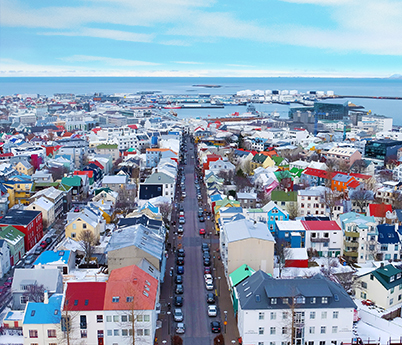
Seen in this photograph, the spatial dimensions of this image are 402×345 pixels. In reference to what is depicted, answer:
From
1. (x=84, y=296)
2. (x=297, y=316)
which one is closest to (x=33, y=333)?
(x=84, y=296)

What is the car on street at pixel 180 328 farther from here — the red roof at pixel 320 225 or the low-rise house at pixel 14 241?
the low-rise house at pixel 14 241

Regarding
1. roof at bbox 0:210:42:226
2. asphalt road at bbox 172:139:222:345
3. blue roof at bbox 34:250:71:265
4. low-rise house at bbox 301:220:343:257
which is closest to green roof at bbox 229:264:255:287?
asphalt road at bbox 172:139:222:345

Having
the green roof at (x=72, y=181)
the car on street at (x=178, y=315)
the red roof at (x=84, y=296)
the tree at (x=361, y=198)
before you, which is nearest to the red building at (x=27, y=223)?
the green roof at (x=72, y=181)

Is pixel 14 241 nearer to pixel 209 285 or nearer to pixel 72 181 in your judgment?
pixel 209 285

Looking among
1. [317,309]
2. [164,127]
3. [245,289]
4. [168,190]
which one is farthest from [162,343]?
[164,127]

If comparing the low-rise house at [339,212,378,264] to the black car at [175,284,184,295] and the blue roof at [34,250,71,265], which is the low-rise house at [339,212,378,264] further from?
the blue roof at [34,250,71,265]

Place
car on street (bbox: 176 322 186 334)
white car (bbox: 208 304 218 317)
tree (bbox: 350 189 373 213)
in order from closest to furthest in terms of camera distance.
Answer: car on street (bbox: 176 322 186 334), white car (bbox: 208 304 218 317), tree (bbox: 350 189 373 213)
